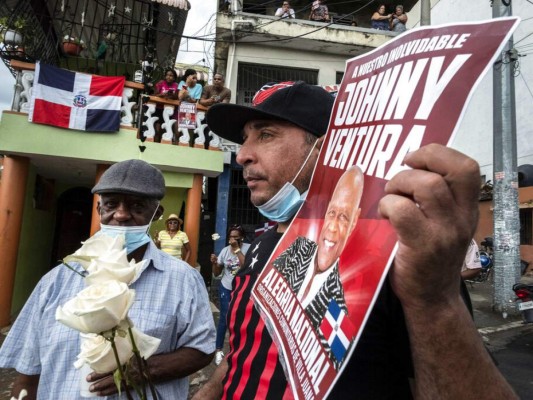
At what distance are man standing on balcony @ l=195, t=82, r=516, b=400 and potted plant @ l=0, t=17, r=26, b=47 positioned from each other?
6.53m

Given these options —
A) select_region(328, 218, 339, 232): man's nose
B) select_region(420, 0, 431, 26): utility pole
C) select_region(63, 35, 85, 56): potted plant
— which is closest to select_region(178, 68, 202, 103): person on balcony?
select_region(63, 35, 85, 56): potted plant

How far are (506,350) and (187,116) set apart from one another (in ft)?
21.9

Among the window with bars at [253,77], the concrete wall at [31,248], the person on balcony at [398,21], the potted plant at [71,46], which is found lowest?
the concrete wall at [31,248]

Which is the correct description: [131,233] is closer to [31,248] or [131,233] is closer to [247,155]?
[247,155]

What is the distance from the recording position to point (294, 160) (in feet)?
4.31

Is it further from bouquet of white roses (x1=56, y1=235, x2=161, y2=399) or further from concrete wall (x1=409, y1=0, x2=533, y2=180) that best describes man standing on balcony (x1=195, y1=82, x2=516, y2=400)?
concrete wall (x1=409, y1=0, x2=533, y2=180)

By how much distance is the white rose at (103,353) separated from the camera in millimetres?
913

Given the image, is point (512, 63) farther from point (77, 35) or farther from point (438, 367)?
point (77, 35)

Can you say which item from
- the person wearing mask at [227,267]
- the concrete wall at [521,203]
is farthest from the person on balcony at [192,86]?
the concrete wall at [521,203]

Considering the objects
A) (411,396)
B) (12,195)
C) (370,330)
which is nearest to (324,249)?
(370,330)

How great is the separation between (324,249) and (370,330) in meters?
0.21

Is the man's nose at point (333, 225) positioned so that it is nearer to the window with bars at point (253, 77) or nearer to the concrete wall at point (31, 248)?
the concrete wall at point (31, 248)

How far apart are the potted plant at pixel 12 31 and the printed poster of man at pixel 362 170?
7.32 metres

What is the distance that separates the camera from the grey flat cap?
6.45ft
